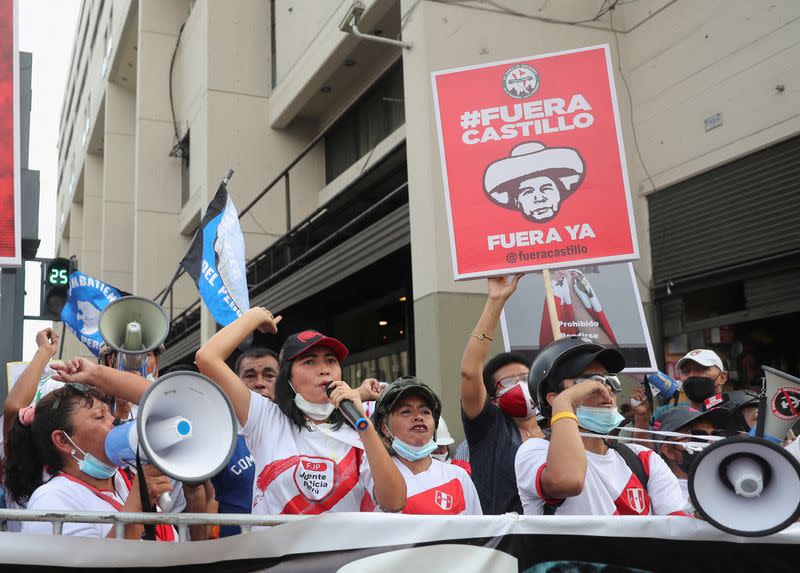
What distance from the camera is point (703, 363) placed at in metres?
5.49

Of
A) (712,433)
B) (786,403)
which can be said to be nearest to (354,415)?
(786,403)

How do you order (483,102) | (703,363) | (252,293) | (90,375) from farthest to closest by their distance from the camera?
(252,293) → (703,363) → (483,102) → (90,375)

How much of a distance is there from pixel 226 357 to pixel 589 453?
1421mm

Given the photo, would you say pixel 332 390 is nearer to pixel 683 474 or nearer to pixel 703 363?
pixel 683 474

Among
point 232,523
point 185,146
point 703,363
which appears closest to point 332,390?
point 232,523

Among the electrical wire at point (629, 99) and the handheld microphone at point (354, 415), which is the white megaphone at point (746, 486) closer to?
the handheld microphone at point (354, 415)

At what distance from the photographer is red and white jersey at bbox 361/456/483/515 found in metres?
3.22

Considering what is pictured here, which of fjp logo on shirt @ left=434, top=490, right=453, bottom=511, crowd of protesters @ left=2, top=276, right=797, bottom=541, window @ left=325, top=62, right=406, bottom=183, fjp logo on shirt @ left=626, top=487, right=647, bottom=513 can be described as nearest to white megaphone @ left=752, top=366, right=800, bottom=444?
crowd of protesters @ left=2, top=276, right=797, bottom=541

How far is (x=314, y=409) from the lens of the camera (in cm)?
339

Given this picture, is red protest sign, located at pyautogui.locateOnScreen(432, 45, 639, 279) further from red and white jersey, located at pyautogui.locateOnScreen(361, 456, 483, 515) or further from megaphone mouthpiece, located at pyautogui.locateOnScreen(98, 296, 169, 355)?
megaphone mouthpiece, located at pyautogui.locateOnScreen(98, 296, 169, 355)

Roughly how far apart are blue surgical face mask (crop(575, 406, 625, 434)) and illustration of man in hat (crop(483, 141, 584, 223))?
1.82 metres

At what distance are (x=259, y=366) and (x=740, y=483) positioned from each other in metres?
2.78

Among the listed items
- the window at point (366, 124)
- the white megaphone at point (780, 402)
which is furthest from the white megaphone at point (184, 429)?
the window at point (366, 124)

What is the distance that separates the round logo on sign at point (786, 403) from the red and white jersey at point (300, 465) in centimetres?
165
